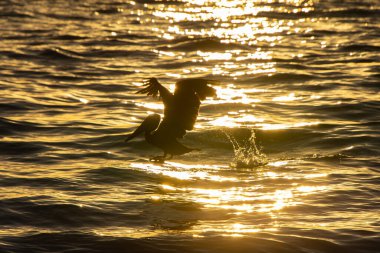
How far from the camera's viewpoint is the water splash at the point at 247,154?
14.3 meters

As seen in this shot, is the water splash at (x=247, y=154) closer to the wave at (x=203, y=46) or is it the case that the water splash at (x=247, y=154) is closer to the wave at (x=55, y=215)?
the wave at (x=55, y=215)

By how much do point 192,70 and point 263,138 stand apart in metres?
7.44

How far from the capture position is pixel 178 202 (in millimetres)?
11992

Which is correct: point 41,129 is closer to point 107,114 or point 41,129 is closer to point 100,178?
point 107,114

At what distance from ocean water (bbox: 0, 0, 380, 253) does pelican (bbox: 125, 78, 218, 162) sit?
1.95 ft

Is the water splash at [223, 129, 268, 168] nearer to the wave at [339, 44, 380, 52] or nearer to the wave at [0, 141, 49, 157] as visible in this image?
the wave at [0, 141, 49, 157]

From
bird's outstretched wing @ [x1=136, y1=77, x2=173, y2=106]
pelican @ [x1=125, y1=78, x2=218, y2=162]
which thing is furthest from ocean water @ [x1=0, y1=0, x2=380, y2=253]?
bird's outstretched wing @ [x1=136, y1=77, x2=173, y2=106]

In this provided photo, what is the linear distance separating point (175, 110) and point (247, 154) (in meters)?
2.46

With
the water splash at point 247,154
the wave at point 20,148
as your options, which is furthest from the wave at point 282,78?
the wave at point 20,148

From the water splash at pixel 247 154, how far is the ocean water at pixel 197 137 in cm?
5

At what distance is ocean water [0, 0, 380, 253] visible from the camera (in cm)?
1066

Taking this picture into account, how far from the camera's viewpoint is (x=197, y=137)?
16219mm

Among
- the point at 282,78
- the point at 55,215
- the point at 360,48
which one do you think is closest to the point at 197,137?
the point at 55,215

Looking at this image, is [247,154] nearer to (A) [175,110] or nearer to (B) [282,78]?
(A) [175,110]
